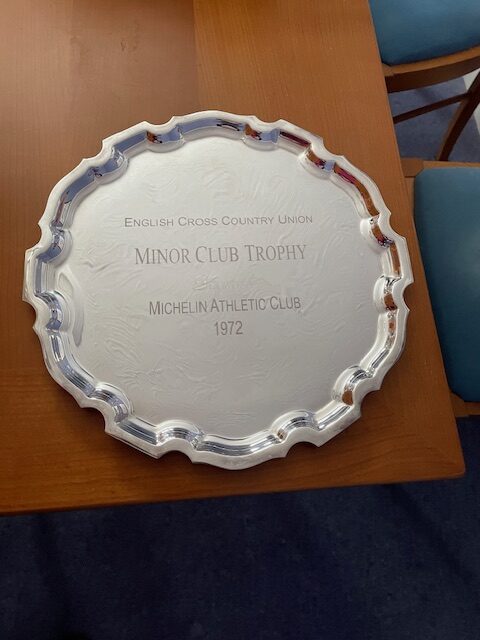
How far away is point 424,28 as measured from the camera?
875 millimetres

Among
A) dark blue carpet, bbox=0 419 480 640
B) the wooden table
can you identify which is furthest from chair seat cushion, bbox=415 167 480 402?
dark blue carpet, bbox=0 419 480 640

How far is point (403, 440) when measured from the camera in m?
0.49

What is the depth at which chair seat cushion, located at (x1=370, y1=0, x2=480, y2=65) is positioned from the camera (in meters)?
0.87

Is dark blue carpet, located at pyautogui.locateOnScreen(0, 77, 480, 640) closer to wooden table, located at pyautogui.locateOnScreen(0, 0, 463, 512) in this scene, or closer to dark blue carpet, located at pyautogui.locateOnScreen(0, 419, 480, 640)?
dark blue carpet, located at pyautogui.locateOnScreen(0, 419, 480, 640)

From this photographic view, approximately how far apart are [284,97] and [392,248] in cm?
23

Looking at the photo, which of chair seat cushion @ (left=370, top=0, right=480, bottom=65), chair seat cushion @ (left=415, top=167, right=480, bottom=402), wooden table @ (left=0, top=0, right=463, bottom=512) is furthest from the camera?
chair seat cushion @ (left=370, top=0, right=480, bottom=65)

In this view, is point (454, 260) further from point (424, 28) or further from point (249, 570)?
point (249, 570)

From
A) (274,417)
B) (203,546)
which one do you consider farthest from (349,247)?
(203,546)

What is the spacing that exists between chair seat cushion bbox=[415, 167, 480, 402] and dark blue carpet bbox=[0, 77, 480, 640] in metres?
0.42

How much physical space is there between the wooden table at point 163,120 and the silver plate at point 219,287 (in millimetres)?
31

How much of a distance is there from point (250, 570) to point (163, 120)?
2.57ft

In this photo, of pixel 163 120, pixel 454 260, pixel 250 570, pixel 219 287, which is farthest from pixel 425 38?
pixel 250 570

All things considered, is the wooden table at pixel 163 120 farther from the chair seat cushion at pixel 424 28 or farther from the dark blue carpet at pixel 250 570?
the dark blue carpet at pixel 250 570

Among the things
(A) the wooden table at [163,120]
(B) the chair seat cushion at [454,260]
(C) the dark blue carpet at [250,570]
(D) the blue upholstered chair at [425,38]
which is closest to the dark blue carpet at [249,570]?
(C) the dark blue carpet at [250,570]
